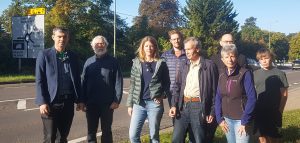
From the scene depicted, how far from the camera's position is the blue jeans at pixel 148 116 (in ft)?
17.4

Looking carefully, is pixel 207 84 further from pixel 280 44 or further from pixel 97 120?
pixel 280 44

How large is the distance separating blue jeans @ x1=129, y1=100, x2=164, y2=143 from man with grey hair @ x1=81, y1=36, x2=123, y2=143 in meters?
0.43

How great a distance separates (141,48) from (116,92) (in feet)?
2.52

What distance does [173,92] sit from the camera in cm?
521

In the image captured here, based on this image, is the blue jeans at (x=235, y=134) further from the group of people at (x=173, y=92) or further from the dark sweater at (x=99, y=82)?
the dark sweater at (x=99, y=82)

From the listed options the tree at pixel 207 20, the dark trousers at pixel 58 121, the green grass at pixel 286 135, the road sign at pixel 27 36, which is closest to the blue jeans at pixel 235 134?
the dark trousers at pixel 58 121

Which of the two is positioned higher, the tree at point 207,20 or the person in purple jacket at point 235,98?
the tree at point 207,20

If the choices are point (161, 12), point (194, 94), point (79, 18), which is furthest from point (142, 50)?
point (161, 12)

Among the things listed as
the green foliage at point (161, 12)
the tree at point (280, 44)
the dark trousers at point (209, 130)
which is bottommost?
the dark trousers at point (209, 130)

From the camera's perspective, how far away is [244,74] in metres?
4.59

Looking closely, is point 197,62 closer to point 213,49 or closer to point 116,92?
point 116,92

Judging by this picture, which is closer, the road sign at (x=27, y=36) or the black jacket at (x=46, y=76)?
the black jacket at (x=46, y=76)

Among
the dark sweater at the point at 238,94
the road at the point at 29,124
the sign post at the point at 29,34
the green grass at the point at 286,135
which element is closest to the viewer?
the dark sweater at the point at 238,94

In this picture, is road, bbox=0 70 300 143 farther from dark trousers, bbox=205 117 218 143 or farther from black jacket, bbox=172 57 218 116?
black jacket, bbox=172 57 218 116
